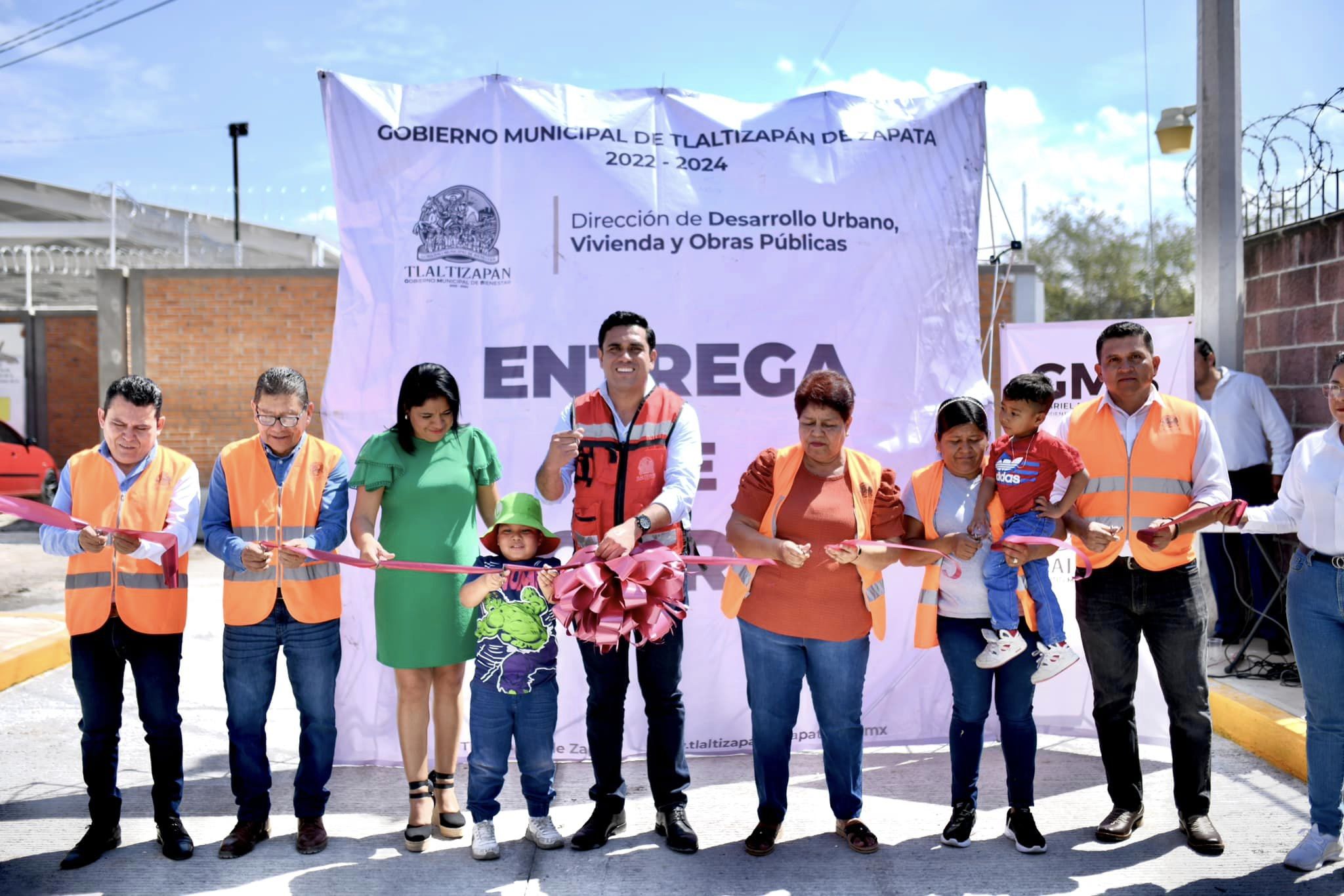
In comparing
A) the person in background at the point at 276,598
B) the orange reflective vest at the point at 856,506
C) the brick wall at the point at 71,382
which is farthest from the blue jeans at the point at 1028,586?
the brick wall at the point at 71,382

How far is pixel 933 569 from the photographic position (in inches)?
151

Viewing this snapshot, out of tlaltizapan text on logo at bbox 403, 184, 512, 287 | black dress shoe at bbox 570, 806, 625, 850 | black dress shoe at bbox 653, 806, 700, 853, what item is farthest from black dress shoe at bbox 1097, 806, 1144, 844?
tlaltizapan text on logo at bbox 403, 184, 512, 287

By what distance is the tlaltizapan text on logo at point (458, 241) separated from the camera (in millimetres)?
4723

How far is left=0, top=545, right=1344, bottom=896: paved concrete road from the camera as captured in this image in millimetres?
3584

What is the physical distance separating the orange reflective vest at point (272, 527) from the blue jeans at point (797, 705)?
60.9 inches

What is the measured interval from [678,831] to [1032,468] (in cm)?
183

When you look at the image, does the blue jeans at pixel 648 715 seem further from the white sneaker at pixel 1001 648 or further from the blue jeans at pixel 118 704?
the blue jeans at pixel 118 704

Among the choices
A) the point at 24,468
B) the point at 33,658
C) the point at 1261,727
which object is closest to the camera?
the point at 1261,727

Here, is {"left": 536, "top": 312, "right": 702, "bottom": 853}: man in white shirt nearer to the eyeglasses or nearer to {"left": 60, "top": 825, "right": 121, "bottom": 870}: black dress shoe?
the eyeglasses

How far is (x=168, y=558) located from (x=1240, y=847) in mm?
3977

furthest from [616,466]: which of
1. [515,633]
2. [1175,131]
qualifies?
[1175,131]

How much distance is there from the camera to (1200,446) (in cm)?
387

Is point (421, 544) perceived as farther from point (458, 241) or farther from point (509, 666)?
point (458, 241)

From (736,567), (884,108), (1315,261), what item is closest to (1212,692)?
(1315,261)
